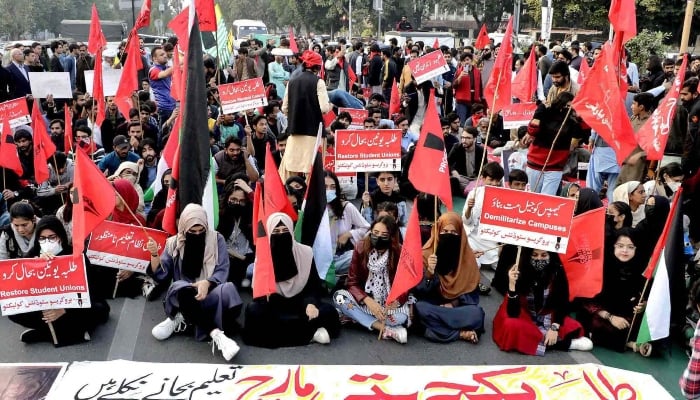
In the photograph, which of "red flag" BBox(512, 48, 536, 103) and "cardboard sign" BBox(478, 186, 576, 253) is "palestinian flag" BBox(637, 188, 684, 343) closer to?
"cardboard sign" BBox(478, 186, 576, 253)

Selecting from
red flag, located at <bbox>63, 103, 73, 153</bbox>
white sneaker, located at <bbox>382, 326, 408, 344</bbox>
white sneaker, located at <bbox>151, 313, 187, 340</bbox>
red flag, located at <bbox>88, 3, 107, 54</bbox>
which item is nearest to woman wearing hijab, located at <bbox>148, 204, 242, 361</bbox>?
white sneaker, located at <bbox>151, 313, 187, 340</bbox>

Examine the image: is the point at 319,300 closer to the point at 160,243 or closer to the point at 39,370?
the point at 160,243

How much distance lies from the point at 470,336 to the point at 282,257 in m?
1.52

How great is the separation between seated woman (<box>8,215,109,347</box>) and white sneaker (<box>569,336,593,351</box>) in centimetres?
352

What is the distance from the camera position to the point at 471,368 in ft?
14.9

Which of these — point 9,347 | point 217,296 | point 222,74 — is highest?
point 222,74

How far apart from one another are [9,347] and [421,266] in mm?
3011

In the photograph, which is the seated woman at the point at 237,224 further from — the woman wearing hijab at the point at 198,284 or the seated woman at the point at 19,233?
the seated woman at the point at 19,233

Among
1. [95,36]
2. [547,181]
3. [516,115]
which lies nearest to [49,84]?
[95,36]

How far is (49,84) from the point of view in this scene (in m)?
10.2

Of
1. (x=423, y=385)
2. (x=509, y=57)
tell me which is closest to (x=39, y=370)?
(x=423, y=385)

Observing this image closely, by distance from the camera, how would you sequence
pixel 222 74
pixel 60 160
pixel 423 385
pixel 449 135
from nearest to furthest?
pixel 423 385 < pixel 60 160 < pixel 449 135 < pixel 222 74

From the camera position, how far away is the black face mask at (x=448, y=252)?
5.29 metres

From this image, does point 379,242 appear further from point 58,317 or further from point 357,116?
point 357,116
